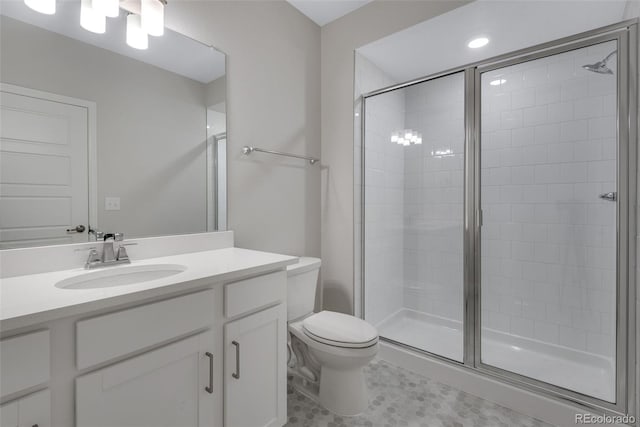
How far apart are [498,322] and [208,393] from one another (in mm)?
2045

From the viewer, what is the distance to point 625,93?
1.44m

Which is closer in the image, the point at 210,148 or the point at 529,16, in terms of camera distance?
the point at 210,148

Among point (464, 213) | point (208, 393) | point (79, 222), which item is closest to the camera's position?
point (208, 393)

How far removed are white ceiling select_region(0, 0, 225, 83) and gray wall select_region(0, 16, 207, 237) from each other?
3cm

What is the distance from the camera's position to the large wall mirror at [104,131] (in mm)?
1093

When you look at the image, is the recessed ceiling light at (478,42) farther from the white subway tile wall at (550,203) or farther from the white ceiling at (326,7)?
the white ceiling at (326,7)

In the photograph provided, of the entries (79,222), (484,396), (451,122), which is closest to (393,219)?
(451,122)

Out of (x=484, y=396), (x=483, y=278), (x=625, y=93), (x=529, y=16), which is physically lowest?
(x=484, y=396)

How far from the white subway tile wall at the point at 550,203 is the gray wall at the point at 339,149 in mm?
891

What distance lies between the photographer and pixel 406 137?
→ 2600 millimetres

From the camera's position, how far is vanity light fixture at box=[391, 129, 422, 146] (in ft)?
8.37

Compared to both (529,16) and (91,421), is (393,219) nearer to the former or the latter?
(529,16)

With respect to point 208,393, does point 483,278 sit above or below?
above

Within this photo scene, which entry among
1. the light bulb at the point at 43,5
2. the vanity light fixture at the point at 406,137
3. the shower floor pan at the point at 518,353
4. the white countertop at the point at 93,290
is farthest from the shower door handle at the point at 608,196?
the light bulb at the point at 43,5
